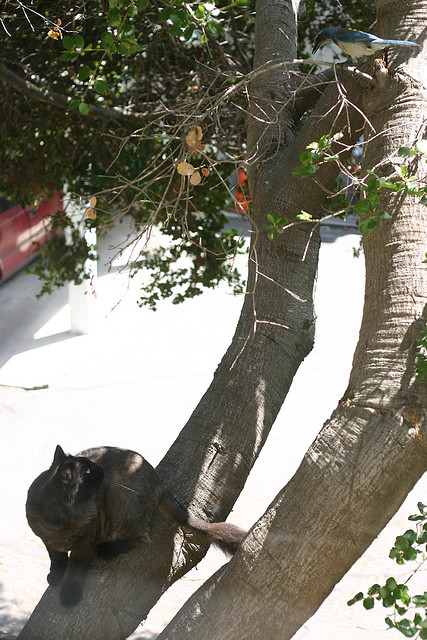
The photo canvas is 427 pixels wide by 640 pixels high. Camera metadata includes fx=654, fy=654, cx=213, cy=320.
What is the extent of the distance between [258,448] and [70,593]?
82cm

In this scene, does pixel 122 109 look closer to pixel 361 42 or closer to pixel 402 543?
pixel 361 42

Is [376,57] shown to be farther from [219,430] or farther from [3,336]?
[3,336]

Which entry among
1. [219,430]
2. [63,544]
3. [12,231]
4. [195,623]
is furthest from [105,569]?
[12,231]

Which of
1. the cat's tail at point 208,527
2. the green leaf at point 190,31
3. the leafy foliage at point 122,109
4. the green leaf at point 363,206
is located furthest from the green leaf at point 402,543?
the leafy foliage at point 122,109

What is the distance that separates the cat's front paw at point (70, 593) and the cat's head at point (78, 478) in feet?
0.90

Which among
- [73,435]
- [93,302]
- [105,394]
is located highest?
[93,302]

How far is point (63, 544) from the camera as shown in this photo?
2422 mm

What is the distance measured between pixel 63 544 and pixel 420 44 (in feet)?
7.12

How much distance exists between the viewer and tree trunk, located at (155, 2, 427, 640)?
1.73m

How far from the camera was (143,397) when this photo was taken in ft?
20.4

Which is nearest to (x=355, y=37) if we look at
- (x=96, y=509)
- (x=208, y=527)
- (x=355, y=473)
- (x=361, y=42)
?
(x=361, y=42)

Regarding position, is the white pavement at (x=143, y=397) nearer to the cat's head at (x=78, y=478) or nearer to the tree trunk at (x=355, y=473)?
the cat's head at (x=78, y=478)

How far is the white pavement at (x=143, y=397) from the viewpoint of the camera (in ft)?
12.8

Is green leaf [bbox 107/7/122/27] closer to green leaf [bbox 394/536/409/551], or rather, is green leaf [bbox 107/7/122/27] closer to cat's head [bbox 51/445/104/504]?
cat's head [bbox 51/445/104/504]
